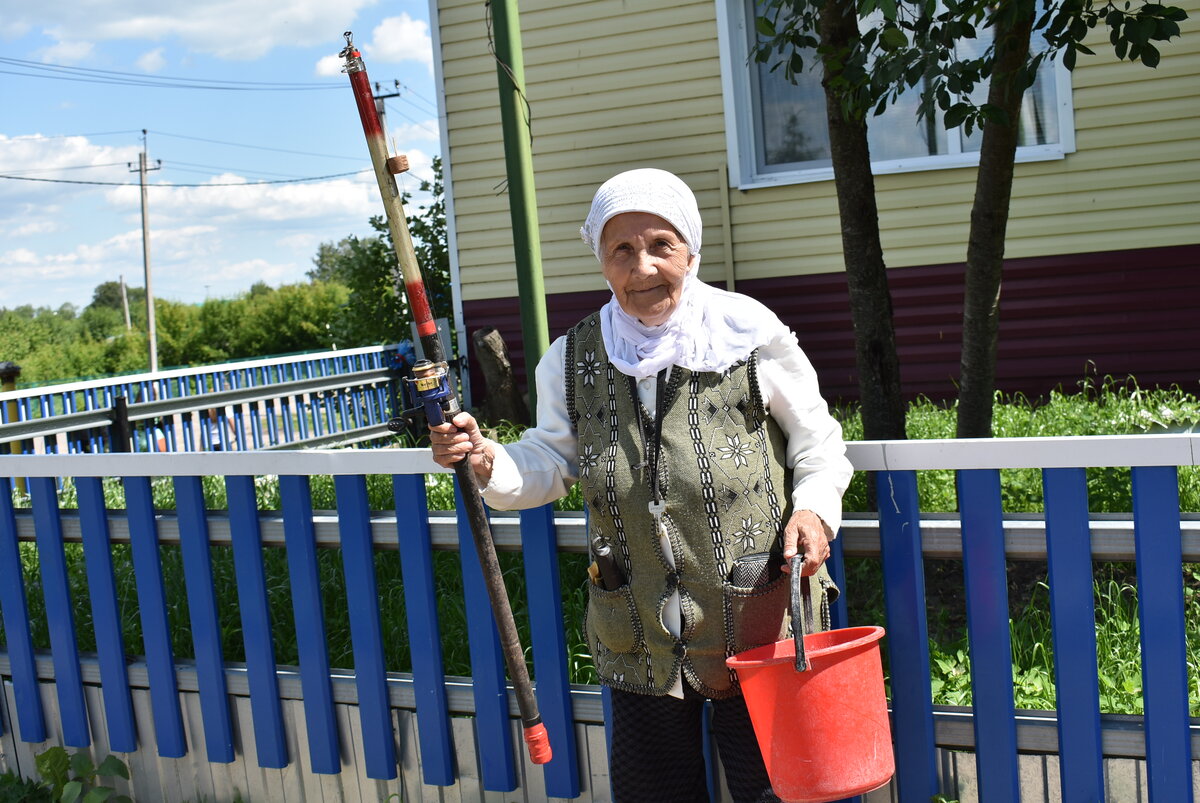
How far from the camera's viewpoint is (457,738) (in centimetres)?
305

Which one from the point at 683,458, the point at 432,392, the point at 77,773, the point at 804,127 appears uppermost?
the point at 804,127

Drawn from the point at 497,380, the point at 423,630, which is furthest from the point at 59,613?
the point at 497,380

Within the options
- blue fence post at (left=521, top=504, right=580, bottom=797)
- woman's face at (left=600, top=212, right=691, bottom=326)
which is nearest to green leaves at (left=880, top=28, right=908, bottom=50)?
woman's face at (left=600, top=212, right=691, bottom=326)

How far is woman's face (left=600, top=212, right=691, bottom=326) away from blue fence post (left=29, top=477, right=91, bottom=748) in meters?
2.18

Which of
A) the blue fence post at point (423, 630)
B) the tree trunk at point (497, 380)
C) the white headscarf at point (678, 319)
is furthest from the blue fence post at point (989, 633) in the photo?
Result: the tree trunk at point (497, 380)

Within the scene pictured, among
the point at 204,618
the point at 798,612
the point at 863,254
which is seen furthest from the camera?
the point at 863,254

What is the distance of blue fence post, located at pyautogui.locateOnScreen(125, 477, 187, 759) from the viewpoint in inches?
130

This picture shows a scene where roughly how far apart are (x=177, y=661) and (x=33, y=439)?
18.7 feet

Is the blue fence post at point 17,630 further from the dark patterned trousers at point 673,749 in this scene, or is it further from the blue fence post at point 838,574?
the blue fence post at point 838,574

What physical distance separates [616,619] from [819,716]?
0.46m

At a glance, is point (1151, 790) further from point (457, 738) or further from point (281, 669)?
point (281, 669)

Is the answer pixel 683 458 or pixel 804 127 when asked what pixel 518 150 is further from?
pixel 804 127

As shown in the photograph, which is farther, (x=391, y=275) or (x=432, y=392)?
(x=391, y=275)

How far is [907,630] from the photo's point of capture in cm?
253
